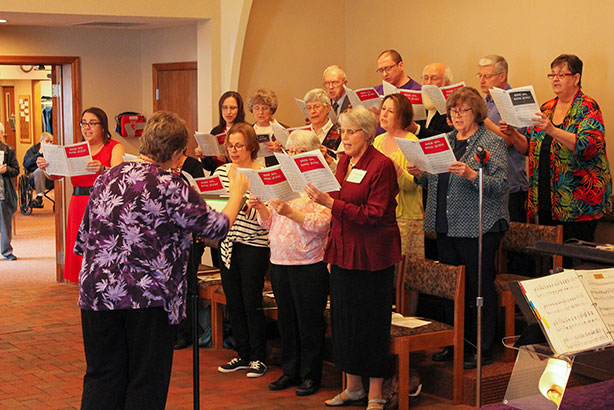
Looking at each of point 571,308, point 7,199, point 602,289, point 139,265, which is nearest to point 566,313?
point 571,308

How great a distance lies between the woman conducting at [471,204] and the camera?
4844 mm

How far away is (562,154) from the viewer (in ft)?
17.4

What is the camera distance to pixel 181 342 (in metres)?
6.17

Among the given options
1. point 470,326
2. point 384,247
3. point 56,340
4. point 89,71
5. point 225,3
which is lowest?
point 56,340

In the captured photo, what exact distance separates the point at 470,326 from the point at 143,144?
240cm

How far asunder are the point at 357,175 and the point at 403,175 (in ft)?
2.61

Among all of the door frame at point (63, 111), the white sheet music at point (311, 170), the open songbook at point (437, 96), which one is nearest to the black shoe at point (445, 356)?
the white sheet music at point (311, 170)

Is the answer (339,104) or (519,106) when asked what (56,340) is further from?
(519,106)

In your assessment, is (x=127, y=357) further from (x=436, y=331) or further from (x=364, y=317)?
(x=436, y=331)

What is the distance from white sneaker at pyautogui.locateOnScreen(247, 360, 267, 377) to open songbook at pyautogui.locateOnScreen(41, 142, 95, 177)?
1.96m

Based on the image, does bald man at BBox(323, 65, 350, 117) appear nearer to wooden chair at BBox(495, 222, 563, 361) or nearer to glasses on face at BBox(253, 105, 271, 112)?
glasses on face at BBox(253, 105, 271, 112)

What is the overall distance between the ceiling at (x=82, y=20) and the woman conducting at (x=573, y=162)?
12.5 feet

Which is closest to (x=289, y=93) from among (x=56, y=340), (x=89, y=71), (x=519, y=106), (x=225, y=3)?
(x=225, y=3)

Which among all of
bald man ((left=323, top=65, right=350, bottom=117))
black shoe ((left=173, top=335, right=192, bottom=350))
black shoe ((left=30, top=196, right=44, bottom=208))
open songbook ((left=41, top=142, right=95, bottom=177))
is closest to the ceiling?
open songbook ((left=41, top=142, right=95, bottom=177))
